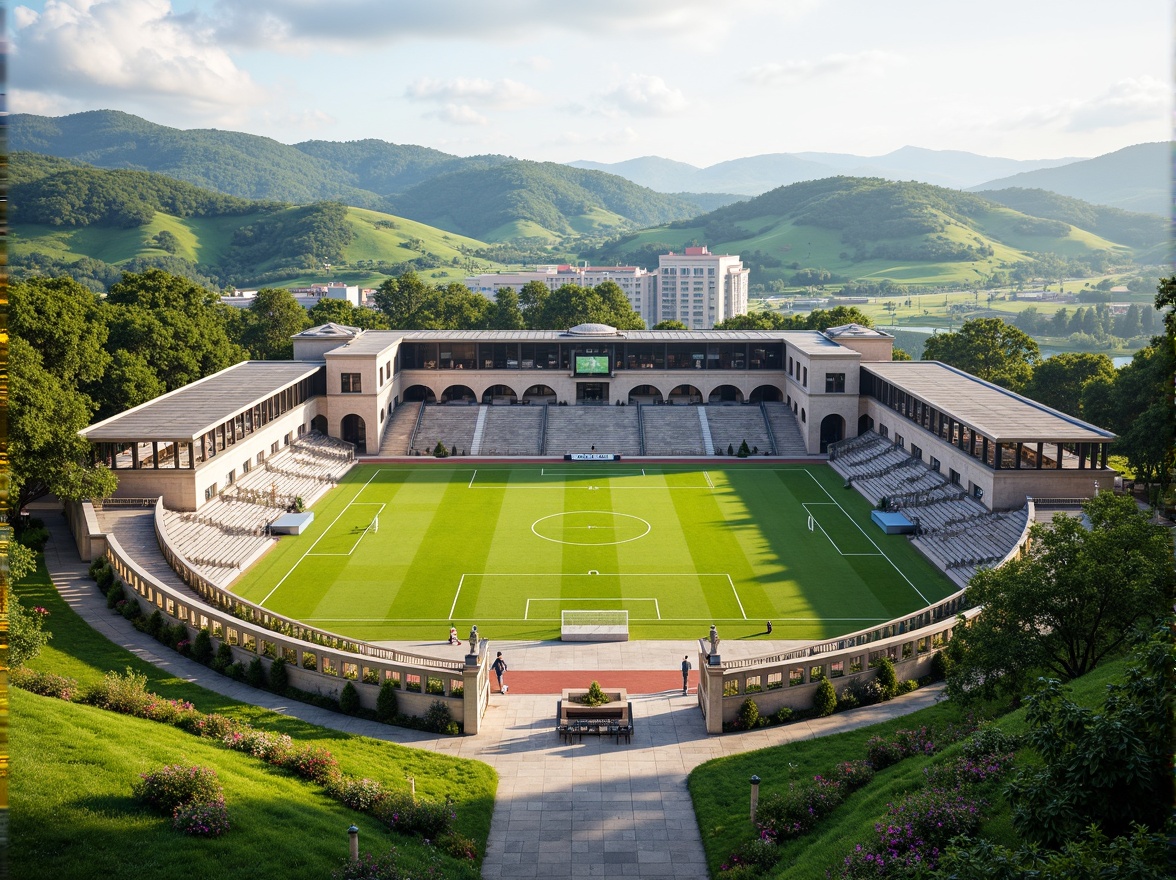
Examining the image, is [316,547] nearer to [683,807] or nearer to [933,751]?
[683,807]

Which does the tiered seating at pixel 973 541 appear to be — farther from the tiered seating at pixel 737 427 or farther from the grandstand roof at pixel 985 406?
the tiered seating at pixel 737 427

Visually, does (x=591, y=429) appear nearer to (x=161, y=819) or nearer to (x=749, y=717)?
(x=749, y=717)

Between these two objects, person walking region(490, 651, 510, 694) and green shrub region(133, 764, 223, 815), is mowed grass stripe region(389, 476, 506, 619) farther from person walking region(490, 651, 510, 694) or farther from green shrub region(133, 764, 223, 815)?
green shrub region(133, 764, 223, 815)

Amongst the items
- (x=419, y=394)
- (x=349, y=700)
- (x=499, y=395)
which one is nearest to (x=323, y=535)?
(x=349, y=700)

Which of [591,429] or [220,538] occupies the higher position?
[591,429]

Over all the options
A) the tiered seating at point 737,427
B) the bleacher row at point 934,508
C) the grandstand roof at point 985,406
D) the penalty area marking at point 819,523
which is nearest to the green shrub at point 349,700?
the bleacher row at point 934,508

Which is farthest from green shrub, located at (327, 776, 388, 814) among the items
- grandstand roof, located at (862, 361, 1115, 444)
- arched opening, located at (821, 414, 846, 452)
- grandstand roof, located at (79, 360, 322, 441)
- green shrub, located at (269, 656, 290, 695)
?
arched opening, located at (821, 414, 846, 452)
